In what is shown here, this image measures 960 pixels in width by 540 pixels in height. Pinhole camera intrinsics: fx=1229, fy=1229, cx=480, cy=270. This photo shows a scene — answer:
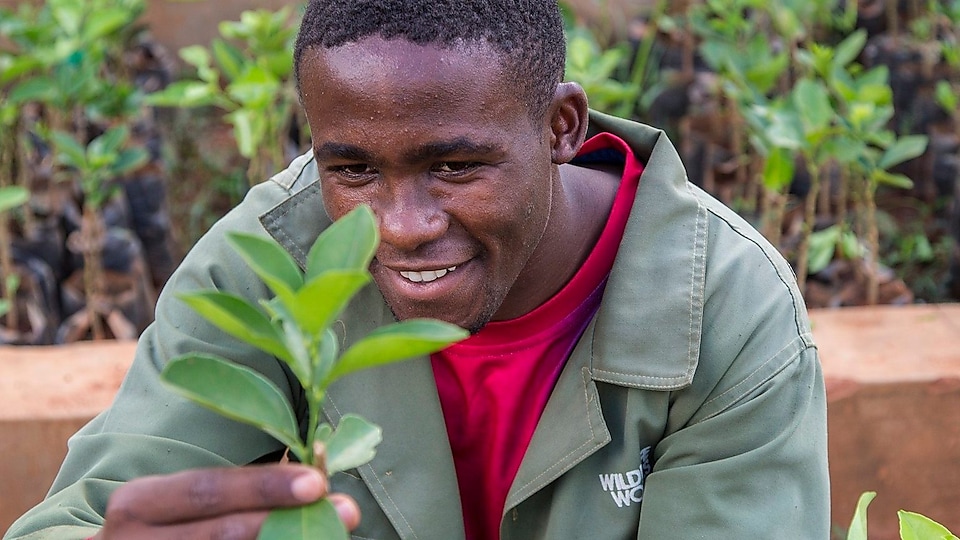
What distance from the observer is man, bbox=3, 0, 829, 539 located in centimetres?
119

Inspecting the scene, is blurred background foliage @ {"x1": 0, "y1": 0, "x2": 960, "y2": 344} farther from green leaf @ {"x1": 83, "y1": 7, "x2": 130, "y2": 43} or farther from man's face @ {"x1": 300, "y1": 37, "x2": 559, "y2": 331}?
man's face @ {"x1": 300, "y1": 37, "x2": 559, "y2": 331}

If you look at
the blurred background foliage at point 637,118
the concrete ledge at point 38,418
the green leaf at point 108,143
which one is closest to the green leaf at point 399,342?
the concrete ledge at point 38,418

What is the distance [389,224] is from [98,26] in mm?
1963

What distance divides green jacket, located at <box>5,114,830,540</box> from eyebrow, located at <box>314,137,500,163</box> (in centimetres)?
35

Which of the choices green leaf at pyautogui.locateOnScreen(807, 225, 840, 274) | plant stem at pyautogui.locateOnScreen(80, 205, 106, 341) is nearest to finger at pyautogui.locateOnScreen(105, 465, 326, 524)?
plant stem at pyautogui.locateOnScreen(80, 205, 106, 341)

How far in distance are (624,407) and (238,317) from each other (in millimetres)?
841

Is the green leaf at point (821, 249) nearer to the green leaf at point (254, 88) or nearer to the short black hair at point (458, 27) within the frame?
the green leaf at point (254, 88)

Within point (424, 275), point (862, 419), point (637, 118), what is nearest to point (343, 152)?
point (424, 275)

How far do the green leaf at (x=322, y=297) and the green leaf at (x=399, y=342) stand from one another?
0.03 meters

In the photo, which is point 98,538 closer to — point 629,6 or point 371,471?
point 371,471

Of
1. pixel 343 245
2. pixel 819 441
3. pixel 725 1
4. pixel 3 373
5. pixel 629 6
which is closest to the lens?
pixel 343 245

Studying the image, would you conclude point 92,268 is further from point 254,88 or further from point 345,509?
point 345,509

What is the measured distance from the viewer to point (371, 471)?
1558 millimetres

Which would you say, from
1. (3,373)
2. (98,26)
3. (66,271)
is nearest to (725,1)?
(98,26)
